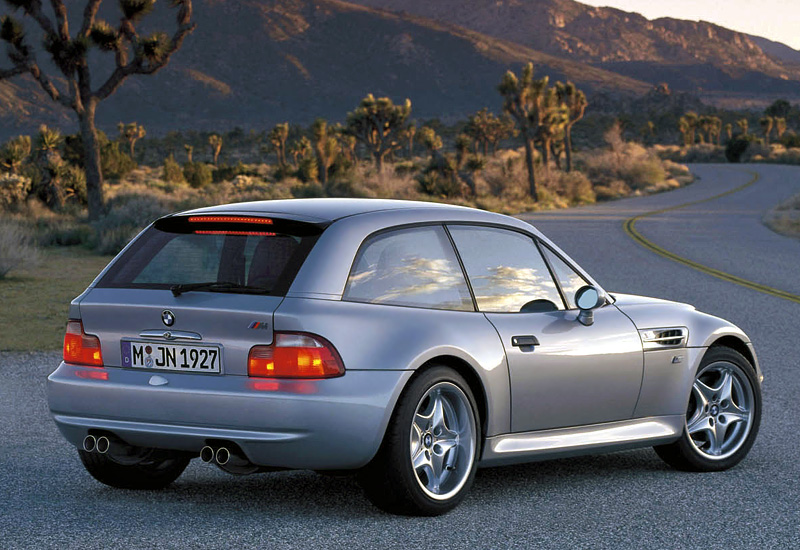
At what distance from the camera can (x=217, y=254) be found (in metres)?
6.09

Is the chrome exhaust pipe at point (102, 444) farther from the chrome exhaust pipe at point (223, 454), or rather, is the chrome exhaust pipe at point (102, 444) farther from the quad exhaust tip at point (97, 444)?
the chrome exhaust pipe at point (223, 454)

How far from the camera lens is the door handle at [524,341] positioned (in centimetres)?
591

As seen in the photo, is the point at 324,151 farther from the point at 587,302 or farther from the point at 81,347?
the point at 81,347

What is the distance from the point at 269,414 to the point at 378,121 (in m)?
60.8

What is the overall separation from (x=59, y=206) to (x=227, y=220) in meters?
30.6

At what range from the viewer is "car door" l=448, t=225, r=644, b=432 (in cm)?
596

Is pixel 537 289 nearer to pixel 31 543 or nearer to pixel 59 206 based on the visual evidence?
pixel 31 543

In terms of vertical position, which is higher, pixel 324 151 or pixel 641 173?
pixel 324 151

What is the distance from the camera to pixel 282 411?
5121 mm

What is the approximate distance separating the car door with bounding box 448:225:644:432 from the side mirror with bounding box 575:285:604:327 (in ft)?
0.15

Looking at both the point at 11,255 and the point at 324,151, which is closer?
the point at 11,255

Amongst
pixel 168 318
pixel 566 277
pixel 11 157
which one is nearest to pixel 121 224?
pixel 11 157

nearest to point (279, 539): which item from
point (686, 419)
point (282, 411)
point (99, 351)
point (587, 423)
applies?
point (282, 411)

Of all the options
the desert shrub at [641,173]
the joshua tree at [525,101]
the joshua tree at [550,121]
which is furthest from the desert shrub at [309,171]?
the desert shrub at [641,173]
